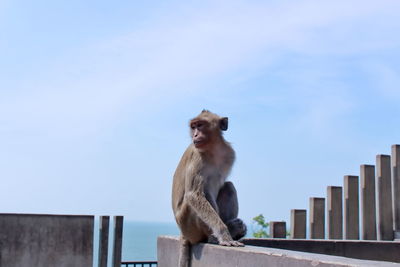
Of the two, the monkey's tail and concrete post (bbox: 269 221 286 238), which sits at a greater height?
concrete post (bbox: 269 221 286 238)

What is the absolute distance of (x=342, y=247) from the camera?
7.14 metres

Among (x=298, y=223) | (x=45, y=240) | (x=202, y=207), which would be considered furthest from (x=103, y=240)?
(x=202, y=207)

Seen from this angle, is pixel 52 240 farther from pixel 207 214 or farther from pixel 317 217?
→ pixel 207 214

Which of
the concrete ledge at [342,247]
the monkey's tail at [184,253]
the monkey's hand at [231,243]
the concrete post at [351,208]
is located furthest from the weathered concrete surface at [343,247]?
the concrete post at [351,208]

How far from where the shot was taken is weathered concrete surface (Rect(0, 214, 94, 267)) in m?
10.9

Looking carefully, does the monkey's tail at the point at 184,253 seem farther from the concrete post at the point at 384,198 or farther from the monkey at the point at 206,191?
the concrete post at the point at 384,198

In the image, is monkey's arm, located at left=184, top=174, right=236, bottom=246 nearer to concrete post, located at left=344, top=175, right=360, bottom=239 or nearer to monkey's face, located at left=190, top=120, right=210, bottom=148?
monkey's face, located at left=190, top=120, right=210, bottom=148

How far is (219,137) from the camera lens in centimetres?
682

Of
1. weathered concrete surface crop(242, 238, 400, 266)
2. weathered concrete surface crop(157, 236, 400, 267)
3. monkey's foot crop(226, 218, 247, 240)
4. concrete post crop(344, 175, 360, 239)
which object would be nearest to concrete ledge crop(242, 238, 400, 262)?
weathered concrete surface crop(242, 238, 400, 266)

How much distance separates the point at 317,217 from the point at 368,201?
87 centimetres

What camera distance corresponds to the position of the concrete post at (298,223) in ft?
28.9

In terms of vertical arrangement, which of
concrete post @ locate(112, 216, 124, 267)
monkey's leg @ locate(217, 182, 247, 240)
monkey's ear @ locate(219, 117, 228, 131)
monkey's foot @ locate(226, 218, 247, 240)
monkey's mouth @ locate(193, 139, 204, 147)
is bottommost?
concrete post @ locate(112, 216, 124, 267)

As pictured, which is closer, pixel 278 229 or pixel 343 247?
pixel 343 247

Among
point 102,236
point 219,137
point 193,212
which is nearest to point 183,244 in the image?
point 193,212
